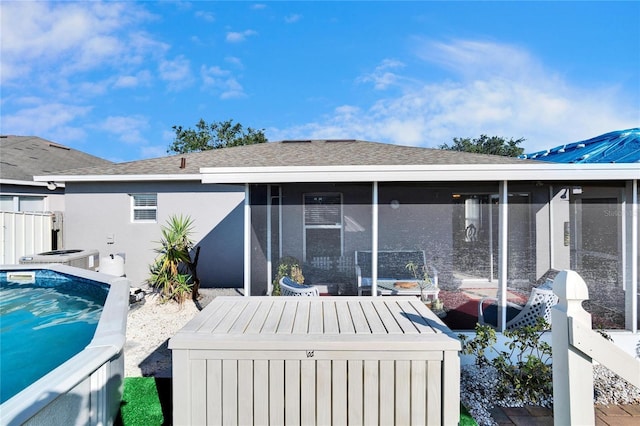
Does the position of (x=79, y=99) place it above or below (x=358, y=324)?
above

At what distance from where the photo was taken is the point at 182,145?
105ft

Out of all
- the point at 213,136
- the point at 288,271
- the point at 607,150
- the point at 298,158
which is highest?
the point at 213,136

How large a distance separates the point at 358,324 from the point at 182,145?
32.8 metres

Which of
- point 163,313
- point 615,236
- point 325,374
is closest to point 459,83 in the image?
point 615,236

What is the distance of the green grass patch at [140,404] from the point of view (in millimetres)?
3201

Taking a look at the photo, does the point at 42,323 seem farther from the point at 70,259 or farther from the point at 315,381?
the point at 315,381

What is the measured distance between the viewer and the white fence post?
1650 mm

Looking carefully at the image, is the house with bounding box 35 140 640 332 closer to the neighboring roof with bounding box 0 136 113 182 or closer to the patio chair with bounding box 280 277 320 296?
the patio chair with bounding box 280 277 320 296

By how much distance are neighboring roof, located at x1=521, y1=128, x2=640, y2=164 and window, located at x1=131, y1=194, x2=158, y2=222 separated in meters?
10.9

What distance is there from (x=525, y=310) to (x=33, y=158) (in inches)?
593

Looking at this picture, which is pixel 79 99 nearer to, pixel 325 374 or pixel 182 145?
pixel 182 145

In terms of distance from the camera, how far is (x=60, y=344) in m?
5.54

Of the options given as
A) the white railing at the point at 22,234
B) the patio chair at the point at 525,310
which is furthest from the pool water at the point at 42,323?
the patio chair at the point at 525,310

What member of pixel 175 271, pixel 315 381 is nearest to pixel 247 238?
pixel 315 381
